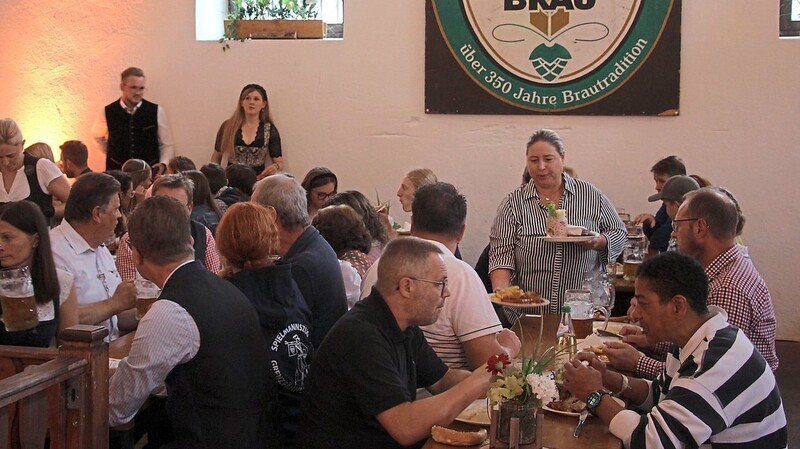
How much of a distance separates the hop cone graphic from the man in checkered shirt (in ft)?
14.1

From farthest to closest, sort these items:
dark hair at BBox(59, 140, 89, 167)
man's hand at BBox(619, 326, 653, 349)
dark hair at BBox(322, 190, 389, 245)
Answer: dark hair at BBox(59, 140, 89, 167) → dark hair at BBox(322, 190, 389, 245) → man's hand at BBox(619, 326, 653, 349)

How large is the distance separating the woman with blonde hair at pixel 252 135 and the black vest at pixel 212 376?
5.00 m

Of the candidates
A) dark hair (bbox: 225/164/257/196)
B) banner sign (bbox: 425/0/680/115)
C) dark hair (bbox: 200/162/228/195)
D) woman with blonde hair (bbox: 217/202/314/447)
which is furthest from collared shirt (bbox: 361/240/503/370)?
banner sign (bbox: 425/0/680/115)

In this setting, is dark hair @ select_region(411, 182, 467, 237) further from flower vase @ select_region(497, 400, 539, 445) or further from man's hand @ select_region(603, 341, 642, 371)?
flower vase @ select_region(497, 400, 539, 445)

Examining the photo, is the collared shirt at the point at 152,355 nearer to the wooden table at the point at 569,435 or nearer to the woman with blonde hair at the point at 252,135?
the wooden table at the point at 569,435

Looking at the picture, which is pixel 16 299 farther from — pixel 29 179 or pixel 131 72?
pixel 131 72

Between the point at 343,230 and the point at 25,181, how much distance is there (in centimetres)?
294

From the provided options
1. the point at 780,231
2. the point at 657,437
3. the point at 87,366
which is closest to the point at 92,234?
the point at 87,366

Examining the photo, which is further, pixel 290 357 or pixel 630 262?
pixel 630 262

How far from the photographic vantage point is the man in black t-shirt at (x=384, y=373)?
2.55m

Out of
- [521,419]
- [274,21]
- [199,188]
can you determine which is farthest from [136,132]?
[521,419]

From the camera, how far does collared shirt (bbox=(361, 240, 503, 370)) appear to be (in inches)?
128

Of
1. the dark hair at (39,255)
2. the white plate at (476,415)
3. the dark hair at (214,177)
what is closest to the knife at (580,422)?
the white plate at (476,415)

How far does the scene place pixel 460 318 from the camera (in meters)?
3.27
